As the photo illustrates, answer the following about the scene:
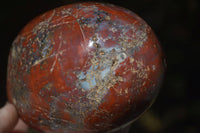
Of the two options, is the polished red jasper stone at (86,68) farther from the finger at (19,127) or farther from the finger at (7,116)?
the finger at (19,127)

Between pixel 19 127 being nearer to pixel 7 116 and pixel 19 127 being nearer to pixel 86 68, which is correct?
pixel 7 116

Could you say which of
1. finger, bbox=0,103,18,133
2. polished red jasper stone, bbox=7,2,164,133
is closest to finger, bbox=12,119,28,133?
finger, bbox=0,103,18,133

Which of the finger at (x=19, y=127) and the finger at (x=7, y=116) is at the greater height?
the finger at (x=7, y=116)

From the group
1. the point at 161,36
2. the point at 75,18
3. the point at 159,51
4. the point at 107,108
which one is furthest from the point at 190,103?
the point at 75,18

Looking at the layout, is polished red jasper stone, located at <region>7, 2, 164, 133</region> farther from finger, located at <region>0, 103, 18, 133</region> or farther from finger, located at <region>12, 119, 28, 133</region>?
finger, located at <region>12, 119, 28, 133</region>

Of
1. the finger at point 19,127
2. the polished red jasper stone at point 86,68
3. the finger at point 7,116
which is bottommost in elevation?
the finger at point 19,127

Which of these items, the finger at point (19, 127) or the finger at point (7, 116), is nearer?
the finger at point (7, 116)

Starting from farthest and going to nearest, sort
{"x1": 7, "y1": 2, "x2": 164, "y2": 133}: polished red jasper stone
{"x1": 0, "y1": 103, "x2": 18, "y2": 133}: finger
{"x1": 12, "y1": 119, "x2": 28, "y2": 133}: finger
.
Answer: {"x1": 12, "y1": 119, "x2": 28, "y2": 133}: finger → {"x1": 0, "y1": 103, "x2": 18, "y2": 133}: finger → {"x1": 7, "y1": 2, "x2": 164, "y2": 133}: polished red jasper stone

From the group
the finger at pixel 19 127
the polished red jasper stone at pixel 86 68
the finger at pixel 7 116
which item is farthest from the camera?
the finger at pixel 19 127

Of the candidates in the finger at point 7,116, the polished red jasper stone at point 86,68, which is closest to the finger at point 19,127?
the finger at point 7,116
